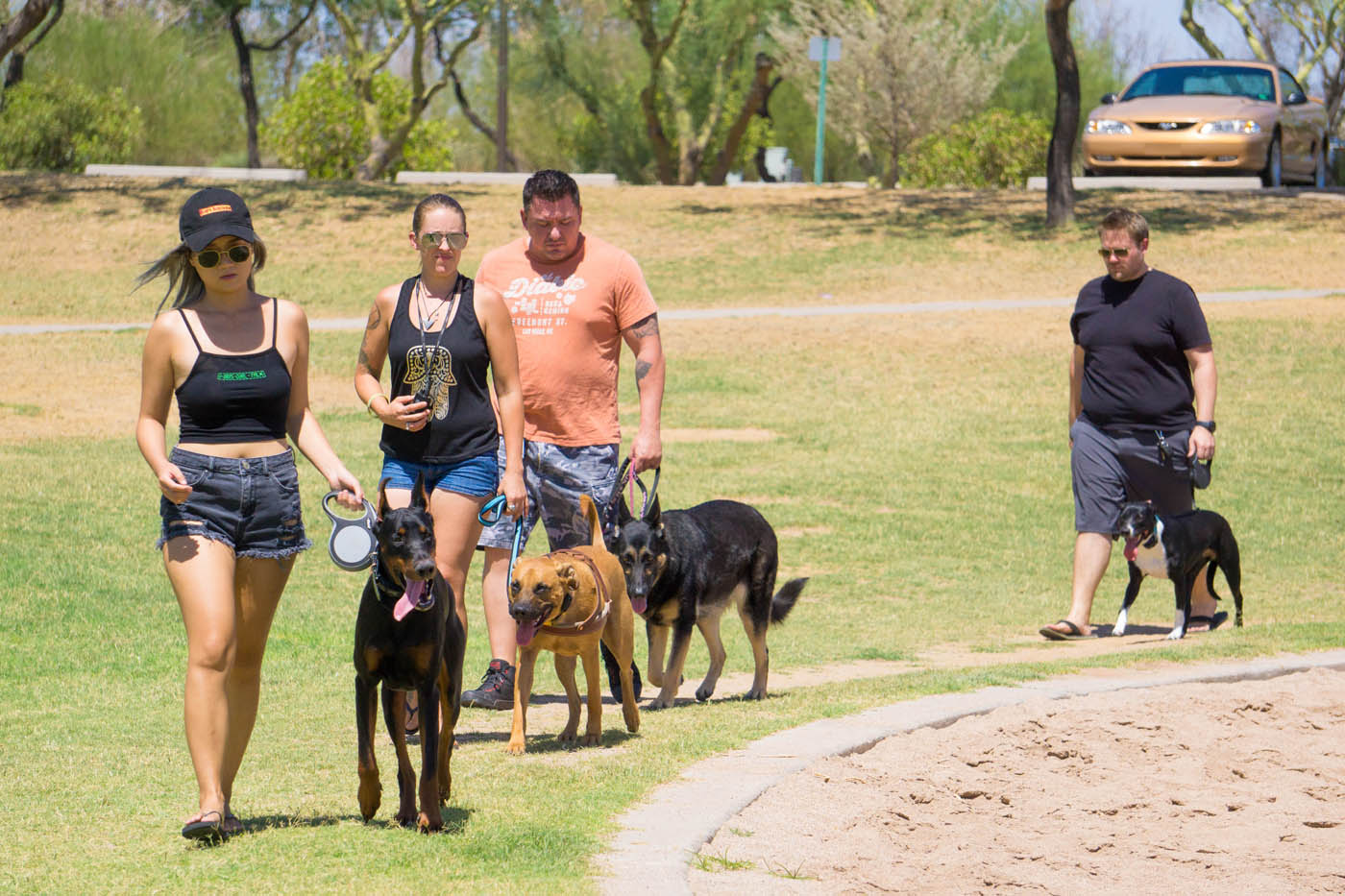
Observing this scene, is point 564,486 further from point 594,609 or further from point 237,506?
point 237,506

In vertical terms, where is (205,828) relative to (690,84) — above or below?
below

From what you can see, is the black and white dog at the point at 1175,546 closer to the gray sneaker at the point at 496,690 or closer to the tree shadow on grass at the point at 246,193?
the gray sneaker at the point at 496,690

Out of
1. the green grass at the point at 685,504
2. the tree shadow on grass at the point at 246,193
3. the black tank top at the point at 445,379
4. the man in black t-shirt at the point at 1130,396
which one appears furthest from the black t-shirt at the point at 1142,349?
the tree shadow on grass at the point at 246,193

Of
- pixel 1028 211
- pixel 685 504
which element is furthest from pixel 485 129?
pixel 685 504

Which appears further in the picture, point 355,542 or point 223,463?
point 355,542

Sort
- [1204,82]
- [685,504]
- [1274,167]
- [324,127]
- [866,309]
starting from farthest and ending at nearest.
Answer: [324,127], [1274,167], [1204,82], [866,309], [685,504]

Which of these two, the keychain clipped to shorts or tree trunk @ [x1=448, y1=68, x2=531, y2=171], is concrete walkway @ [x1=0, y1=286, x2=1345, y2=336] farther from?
tree trunk @ [x1=448, y1=68, x2=531, y2=171]

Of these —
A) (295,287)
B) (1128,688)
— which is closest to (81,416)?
(295,287)

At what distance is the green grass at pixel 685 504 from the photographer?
5504 mm

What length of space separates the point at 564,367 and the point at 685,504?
6715mm

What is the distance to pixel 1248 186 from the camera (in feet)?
91.8

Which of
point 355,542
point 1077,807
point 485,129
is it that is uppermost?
point 485,129

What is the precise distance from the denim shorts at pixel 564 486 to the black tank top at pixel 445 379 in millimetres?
775

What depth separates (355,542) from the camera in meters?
5.46
